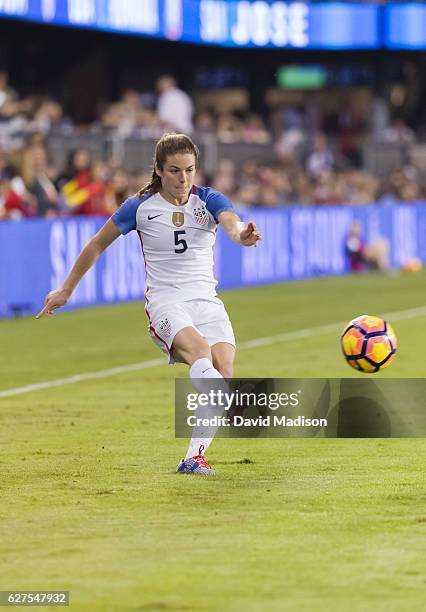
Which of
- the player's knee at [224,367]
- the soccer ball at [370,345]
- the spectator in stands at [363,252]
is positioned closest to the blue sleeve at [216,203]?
the player's knee at [224,367]

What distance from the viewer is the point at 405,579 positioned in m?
5.86

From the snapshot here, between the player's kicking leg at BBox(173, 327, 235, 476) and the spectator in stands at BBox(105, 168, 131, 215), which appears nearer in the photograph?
the player's kicking leg at BBox(173, 327, 235, 476)

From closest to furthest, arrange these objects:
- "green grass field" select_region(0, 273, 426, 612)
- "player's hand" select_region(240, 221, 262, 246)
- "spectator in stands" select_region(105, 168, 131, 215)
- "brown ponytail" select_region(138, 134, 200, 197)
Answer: "green grass field" select_region(0, 273, 426, 612) < "player's hand" select_region(240, 221, 262, 246) < "brown ponytail" select_region(138, 134, 200, 197) < "spectator in stands" select_region(105, 168, 131, 215)

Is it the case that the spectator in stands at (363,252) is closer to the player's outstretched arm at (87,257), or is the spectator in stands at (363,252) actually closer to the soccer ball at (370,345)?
the soccer ball at (370,345)

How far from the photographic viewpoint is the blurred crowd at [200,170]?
21.3m

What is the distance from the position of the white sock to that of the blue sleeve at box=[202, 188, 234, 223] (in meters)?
0.86

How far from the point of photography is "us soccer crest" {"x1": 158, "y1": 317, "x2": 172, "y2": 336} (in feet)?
27.5

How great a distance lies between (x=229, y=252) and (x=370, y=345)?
49.4ft

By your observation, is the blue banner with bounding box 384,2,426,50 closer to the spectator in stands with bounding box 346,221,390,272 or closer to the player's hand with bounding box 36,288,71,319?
the spectator in stands with bounding box 346,221,390,272

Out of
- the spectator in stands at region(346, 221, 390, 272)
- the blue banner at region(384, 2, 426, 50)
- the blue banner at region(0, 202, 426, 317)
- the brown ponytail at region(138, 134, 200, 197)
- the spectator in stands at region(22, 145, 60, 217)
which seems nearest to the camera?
the brown ponytail at region(138, 134, 200, 197)

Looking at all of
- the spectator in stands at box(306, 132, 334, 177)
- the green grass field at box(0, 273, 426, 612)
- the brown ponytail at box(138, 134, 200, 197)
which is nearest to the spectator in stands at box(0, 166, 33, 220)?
the green grass field at box(0, 273, 426, 612)

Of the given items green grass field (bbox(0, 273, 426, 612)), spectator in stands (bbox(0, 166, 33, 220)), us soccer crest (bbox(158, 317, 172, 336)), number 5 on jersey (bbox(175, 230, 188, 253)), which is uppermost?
spectator in stands (bbox(0, 166, 33, 220))

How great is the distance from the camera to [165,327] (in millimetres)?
8391

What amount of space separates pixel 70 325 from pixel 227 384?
1066 centimetres
